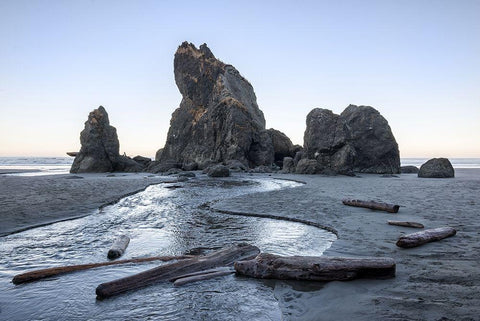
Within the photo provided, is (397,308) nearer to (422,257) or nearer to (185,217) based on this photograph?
(422,257)

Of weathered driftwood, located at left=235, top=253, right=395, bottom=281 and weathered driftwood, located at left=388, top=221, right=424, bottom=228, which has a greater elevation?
weathered driftwood, located at left=388, top=221, right=424, bottom=228

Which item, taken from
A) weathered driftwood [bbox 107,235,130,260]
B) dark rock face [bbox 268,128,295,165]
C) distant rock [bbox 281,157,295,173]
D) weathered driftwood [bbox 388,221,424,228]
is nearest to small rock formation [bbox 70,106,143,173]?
distant rock [bbox 281,157,295,173]

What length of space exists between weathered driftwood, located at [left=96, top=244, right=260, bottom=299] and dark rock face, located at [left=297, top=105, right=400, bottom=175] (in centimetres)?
3359

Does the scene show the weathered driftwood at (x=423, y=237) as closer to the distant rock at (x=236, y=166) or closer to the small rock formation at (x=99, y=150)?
A: the distant rock at (x=236, y=166)

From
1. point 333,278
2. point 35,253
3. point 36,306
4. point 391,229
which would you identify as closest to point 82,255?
point 35,253

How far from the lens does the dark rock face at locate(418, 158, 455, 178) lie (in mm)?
29953

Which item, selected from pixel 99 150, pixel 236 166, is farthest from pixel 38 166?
pixel 236 166

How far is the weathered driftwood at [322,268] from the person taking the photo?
4969 millimetres

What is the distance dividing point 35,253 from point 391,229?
9055mm

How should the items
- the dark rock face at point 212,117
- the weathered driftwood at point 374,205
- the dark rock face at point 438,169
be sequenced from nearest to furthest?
the weathered driftwood at point 374,205
the dark rock face at point 438,169
the dark rock face at point 212,117

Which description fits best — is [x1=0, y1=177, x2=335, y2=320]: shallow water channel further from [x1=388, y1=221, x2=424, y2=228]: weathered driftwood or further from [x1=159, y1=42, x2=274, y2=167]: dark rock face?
[x1=159, y1=42, x2=274, y2=167]: dark rock face

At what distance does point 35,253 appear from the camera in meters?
7.12

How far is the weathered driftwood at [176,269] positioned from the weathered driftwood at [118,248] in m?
2.04

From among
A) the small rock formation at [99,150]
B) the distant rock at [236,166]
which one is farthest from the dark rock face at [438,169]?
the small rock formation at [99,150]
